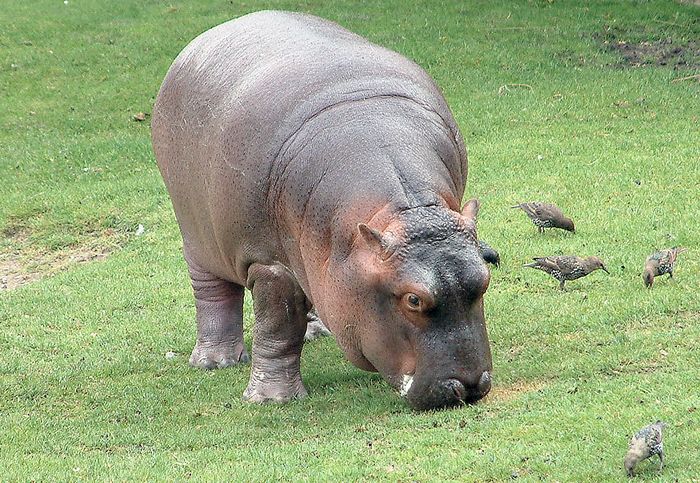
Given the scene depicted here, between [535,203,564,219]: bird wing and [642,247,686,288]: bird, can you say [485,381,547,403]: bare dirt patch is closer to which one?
[642,247,686,288]: bird

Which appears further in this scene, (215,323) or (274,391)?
(215,323)

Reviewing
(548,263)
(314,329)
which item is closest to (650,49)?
(548,263)

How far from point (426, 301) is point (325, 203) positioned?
2.89 ft

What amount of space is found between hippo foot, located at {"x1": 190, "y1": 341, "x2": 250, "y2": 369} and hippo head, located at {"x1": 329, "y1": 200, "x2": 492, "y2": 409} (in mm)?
2411

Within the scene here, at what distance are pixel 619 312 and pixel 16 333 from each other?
4.51 meters

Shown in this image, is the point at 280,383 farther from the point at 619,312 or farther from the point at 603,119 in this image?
the point at 603,119

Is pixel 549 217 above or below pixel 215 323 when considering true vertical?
above

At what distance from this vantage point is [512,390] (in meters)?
6.67

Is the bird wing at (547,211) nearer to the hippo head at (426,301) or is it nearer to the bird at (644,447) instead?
the hippo head at (426,301)

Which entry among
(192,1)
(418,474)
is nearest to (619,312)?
(418,474)

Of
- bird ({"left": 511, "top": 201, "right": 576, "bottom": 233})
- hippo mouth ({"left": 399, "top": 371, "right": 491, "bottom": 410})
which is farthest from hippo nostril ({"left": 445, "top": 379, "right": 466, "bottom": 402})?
bird ({"left": 511, "top": 201, "right": 576, "bottom": 233})

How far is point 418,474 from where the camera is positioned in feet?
17.9

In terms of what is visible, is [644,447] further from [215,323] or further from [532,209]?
[532,209]

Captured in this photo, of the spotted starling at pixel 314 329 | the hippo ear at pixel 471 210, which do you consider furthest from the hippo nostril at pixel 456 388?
the spotted starling at pixel 314 329
